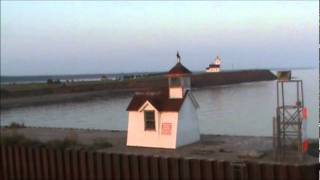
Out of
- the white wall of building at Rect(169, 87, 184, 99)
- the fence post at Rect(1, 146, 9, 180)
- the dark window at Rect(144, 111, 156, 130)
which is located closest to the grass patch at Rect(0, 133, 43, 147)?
the fence post at Rect(1, 146, 9, 180)

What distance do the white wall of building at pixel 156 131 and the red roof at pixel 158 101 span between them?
16cm

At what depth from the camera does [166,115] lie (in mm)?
19328

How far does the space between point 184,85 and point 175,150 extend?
269 centimetres

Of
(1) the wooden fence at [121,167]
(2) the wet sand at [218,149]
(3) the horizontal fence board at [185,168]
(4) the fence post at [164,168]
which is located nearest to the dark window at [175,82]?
(2) the wet sand at [218,149]

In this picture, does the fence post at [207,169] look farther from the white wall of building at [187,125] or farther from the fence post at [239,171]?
the white wall of building at [187,125]

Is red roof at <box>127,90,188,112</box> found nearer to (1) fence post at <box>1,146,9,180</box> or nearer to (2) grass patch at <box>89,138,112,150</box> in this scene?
(2) grass patch at <box>89,138,112,150</box>

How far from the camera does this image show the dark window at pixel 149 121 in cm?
1958

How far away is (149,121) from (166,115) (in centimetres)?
75

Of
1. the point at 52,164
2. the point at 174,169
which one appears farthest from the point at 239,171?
the point at 52,164

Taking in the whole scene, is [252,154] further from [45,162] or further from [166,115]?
[45,162]

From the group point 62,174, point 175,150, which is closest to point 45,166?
point 62,174

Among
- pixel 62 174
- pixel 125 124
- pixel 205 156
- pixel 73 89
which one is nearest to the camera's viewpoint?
pixel 205 156

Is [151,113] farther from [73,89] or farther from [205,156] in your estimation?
[73,89]

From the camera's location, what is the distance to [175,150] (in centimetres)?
1869
